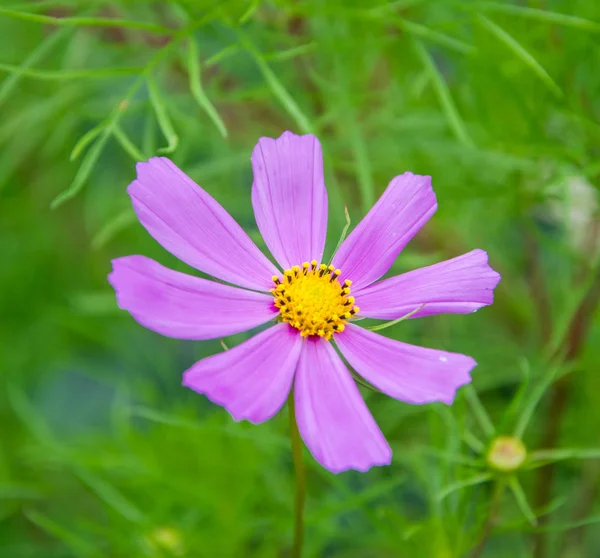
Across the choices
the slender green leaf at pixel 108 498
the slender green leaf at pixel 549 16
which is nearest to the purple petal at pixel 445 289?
the slender green leaf at pixel 549 16

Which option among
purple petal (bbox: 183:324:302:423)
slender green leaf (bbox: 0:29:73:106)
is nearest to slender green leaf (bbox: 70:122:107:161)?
slender green leaf (bbox: 0:29:73:106)

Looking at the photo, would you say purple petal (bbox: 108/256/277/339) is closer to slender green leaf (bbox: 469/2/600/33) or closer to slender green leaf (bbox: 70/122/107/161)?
slender green leaf (bbox: 70/122/107/161)

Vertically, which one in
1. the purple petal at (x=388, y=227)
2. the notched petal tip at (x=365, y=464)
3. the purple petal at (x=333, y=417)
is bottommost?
the notched petal tip at (x=365, y=464)

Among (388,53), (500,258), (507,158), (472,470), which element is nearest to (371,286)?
(472,470)

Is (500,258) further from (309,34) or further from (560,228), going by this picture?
(309,34)

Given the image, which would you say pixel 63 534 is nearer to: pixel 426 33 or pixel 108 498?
pixel 108 498

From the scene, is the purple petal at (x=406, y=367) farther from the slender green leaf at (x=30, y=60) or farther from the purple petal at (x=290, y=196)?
the slender green leaf at (x=30, y=60)
